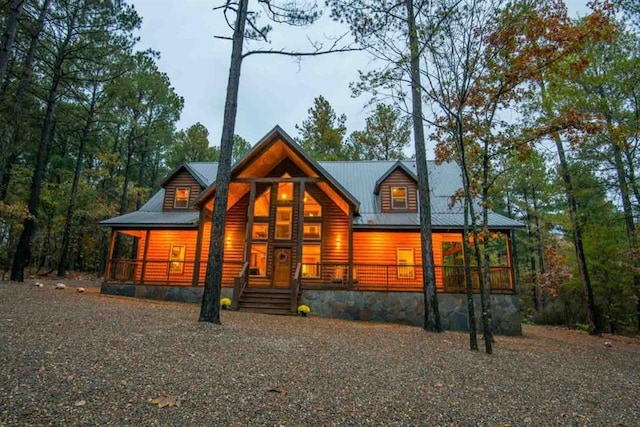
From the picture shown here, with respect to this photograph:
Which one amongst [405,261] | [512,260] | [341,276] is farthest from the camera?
[405,261]

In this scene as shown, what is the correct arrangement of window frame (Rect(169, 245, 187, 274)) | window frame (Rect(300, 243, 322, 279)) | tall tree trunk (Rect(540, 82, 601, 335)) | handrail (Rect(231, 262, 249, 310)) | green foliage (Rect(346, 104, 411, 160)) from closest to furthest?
handrail (Rect(231, 262, 249, 310)) < tall tree trunk (Rect(540, 82, 601, 335)) < window frame (Rect(300, 243, 322, 279)) < window frame (Rect(169, 245, 187, 274)) < green foliage (Rect(346, 104, 411, 160))

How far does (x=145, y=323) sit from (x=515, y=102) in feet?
31.5

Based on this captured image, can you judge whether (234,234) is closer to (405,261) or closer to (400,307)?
(405,261)

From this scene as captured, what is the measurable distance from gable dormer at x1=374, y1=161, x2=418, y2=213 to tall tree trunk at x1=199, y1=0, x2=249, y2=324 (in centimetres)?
Answer: 895

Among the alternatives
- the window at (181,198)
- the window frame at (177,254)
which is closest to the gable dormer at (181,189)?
the window at (181,198)

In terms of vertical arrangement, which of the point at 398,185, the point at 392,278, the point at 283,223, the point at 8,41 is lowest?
the point at 392,278

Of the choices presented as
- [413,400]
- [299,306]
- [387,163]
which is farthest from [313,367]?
[387,163]

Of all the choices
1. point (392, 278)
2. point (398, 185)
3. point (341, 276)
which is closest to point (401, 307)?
point (392, 278)

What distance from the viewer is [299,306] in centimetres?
1191

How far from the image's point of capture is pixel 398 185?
51.7 ft

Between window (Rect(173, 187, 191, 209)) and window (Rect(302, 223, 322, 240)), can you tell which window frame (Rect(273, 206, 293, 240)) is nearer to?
window (Rect(302, 223, 322, 240))

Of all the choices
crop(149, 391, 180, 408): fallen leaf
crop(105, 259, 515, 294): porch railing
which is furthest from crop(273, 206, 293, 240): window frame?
crop(149, 391, 180, 408): fallen leaf

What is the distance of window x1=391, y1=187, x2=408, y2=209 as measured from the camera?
51.0ft

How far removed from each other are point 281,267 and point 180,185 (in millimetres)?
7075
